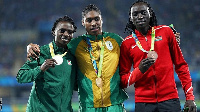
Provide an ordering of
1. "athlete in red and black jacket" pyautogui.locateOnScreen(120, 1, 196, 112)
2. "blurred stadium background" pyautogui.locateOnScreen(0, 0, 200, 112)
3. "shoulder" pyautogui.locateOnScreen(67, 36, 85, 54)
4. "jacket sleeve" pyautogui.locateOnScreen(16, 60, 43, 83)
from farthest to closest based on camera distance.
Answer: "blurred stadium background" pyautogui.locateOnScreen(0, 0, 200, 112) < "shoulder" pyautogui.locateOnScreen(67, 36, 85, 54) < "jacket sleeve" pyautogui.locateOnScreen(16, 60, 43, 83) < "athlete in red and black jacket" pyautogui.locateOnScreen(120, 1, 196, 112)

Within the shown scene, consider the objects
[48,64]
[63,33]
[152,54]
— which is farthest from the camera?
[63,33]

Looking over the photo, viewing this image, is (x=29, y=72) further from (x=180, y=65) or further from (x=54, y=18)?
(x=54, y=18)

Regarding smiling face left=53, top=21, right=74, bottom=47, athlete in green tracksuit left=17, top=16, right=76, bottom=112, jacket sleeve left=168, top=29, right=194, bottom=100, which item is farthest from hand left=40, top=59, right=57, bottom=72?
jacket sleeve left=168, top=29, right=194, bottom=100

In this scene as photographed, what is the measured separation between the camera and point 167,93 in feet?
10.0

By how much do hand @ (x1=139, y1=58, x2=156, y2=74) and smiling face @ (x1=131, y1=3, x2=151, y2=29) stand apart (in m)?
0.46

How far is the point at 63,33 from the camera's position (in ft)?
11.7

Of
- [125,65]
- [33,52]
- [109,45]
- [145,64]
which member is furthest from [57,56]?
[145,64]

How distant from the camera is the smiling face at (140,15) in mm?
3217

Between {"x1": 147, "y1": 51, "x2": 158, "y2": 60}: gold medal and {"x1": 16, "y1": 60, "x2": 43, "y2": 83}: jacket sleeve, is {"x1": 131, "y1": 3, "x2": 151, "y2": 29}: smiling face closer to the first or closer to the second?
{"x1": 147, "y1": 51, "x2": 158, "y2": 60}: gold medal

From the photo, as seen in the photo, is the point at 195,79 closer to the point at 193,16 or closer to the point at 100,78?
the point at 193,16

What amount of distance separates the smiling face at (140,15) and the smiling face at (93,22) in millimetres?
416

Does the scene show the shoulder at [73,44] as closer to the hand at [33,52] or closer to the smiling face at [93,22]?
the smiling face at [93,22]

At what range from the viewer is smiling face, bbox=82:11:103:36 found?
134 inches

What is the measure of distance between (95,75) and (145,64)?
637 mm
